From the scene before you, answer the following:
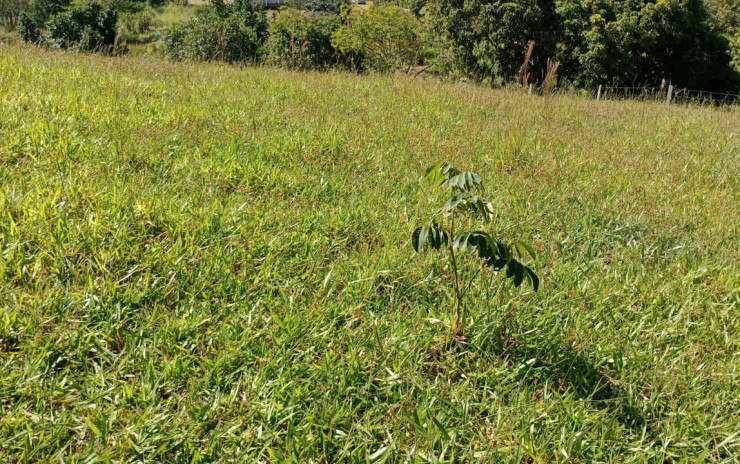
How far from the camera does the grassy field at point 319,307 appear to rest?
180cm

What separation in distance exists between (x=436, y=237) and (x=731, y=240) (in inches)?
106

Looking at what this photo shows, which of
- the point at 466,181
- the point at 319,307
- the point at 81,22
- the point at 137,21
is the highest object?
the point at 137,21

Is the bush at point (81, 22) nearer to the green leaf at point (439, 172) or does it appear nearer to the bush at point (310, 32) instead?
the bush at point (310, 32)

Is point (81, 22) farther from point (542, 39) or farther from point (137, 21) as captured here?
point (542, 39)

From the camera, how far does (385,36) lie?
19.7 meters

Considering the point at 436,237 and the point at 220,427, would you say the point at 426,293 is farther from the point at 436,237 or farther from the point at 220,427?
the point at 220,427

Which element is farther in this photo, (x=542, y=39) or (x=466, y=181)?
(x=542, y=39)

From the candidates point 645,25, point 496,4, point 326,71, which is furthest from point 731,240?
point 645,25

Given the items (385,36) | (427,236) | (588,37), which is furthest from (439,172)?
(588,37)

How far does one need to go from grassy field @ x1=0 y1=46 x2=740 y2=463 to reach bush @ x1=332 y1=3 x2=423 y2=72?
16248 mm

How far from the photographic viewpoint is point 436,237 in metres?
2.00

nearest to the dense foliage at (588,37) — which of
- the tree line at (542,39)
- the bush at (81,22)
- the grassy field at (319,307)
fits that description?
the tree line at (542,39)

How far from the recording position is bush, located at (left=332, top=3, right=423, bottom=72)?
19.4m

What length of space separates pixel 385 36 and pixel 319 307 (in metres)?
19.0
